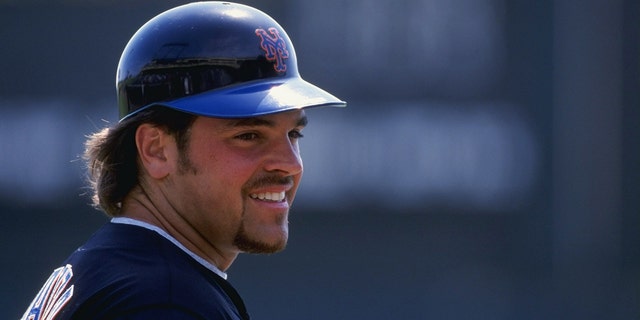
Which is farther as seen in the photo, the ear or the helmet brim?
the ear

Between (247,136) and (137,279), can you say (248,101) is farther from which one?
(137,279)

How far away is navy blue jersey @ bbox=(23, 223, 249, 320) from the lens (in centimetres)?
190

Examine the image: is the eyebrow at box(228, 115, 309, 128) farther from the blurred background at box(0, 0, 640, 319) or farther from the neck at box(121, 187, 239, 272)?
the blurred background at box(0, 0, 640, 319)

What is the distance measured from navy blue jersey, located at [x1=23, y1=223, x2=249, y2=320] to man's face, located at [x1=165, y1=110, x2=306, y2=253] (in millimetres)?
144

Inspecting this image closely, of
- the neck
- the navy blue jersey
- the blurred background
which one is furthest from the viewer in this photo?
the blurred background

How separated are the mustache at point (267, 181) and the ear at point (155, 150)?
161 millimetres

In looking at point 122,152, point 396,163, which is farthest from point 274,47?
point 396,163

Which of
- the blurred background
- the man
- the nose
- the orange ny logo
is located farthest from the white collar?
the blurred background

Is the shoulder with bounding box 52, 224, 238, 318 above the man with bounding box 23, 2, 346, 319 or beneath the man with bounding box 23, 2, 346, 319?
beneath

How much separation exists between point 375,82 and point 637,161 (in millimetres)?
2454

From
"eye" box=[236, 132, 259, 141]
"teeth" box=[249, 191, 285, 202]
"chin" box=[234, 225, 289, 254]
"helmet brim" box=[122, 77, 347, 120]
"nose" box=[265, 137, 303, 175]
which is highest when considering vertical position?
"helmet brim" box=[122, 77, 347, 120]

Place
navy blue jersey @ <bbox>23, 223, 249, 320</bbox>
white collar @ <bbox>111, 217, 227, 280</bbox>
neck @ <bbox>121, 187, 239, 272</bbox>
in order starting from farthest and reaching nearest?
1. neck @ <bbox>121, 187, 239, 272</bbox>
2. white collar @ <bbox>111, 217, 227, 280</bbox>
3. navy blue jersey @ <bbox>23, 223, 249, 320</bbox>

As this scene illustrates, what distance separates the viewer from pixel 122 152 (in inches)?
96.3

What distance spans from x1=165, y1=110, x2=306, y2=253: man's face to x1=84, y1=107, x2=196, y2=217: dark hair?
5cm
